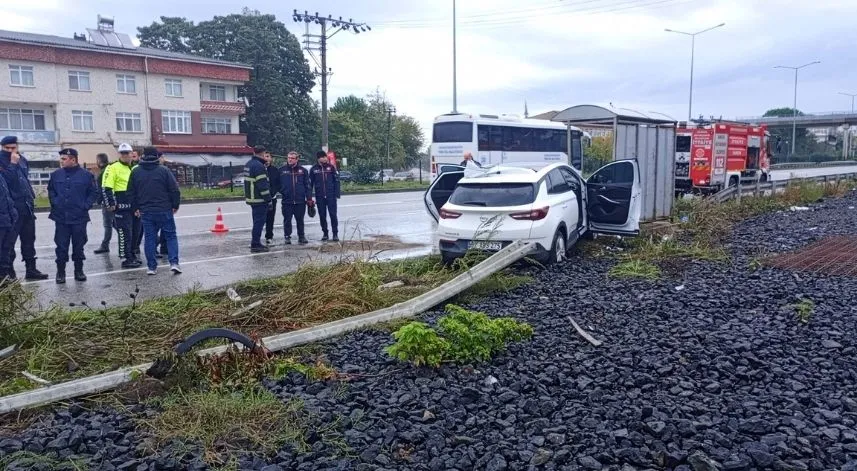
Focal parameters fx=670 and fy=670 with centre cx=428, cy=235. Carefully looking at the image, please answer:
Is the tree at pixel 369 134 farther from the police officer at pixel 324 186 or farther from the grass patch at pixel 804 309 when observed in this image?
the grass patch at pixel 804 309

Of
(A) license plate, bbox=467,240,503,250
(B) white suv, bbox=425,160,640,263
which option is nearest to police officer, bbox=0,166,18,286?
(B) white suv, bbox=425,160,640,263

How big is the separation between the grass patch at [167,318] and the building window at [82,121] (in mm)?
43591

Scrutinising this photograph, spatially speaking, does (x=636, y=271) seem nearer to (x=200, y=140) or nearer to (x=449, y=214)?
(x=449, y=214)

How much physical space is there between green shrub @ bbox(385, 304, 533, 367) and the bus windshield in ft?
66.8

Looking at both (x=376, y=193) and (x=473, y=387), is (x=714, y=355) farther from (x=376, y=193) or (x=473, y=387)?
(x=376, y=193)

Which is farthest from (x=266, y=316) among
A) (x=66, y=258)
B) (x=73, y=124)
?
(x=73, y=124)

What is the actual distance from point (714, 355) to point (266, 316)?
4.01 meters

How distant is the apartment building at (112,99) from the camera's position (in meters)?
42.9

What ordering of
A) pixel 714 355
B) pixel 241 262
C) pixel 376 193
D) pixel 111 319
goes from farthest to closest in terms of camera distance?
pixel 376 193
pixel 241 262
pixel 111 319
pixel 714 355

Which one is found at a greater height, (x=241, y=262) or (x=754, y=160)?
(x=754, y=160)

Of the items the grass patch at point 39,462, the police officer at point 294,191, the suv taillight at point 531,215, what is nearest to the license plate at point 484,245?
the suv taillight at point 531,215

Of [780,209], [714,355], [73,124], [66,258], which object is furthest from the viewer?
[73,124]

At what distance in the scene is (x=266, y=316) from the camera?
649 cm

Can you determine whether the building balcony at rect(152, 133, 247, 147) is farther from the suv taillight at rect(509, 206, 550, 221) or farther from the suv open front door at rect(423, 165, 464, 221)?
the suv taillight at rect(509, 206, 550, 221)
